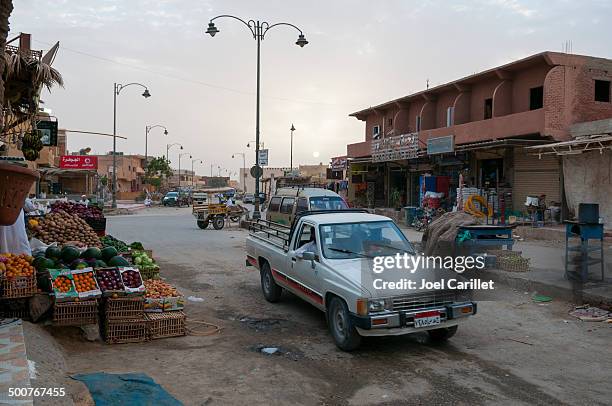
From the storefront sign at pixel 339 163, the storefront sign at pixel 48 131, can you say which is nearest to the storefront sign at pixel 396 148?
the storefront sign at pixel 339 163

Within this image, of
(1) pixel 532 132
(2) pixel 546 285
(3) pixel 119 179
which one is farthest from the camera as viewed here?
(3) pixel 119 179

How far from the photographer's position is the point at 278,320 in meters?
7.81

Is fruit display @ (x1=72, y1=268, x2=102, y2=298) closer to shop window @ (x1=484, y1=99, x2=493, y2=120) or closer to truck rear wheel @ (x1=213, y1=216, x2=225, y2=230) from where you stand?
truck rear wheel @ (x1=213, y1=216, x2=225, y2=230)

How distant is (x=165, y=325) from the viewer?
6781 millimetres

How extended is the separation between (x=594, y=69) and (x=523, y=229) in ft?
25.2

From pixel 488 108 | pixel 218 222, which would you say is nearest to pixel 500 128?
pixel 488 108

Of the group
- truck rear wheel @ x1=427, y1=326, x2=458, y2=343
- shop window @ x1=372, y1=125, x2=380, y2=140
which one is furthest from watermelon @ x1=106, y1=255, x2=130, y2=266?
shop window @ x1=372, y1=125, x2=380, y2=140

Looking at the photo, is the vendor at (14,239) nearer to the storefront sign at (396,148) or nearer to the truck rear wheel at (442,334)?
the truck rear wheel at (442,334)

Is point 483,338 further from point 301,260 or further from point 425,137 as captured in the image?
point 425,137

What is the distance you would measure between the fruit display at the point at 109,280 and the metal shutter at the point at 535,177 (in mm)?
17658

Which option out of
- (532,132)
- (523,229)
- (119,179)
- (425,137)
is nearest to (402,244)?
(523,229)

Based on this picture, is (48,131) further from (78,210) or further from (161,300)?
(161,300)

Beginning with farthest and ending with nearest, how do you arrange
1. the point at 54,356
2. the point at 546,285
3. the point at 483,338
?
the point at 546,285 → the point at 483,338 → the point at 54,356

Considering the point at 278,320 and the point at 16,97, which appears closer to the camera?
the point at 278,320
